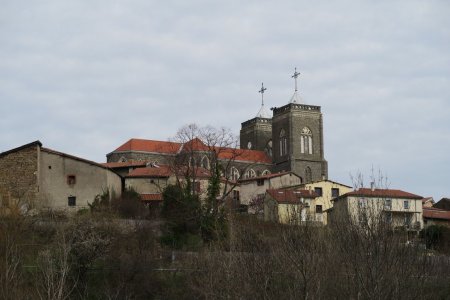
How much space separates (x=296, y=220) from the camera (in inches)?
1331

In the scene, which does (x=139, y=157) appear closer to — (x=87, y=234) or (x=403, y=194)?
(x=403, y=194)

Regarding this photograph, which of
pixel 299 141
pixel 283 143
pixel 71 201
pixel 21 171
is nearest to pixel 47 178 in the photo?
pixel 21 171

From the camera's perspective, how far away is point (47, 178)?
61094mm

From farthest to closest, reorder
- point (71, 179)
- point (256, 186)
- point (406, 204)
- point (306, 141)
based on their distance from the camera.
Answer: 1. point (306, 141)
2. point (256, 186)
3. point (406, 204)
4. point (71, 179)

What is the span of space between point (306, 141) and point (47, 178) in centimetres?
4763

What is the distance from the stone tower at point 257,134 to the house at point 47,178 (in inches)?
1983

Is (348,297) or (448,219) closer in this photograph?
(348,297)

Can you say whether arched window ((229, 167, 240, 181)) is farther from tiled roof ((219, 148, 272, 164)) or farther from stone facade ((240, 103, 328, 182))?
stone facade ((240, 103, 328, 182))

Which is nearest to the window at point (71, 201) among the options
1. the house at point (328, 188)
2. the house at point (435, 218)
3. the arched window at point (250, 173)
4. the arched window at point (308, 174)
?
the house at point (328, 188)

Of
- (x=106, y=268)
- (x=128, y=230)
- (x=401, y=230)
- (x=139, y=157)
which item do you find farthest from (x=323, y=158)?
(x=401, y=230)

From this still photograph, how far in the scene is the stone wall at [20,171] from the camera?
59.6 m

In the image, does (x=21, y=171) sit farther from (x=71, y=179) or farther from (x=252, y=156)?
(x=252, y=156)

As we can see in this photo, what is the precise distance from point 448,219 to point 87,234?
3604cm

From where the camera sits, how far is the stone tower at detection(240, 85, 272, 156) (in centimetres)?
11194
